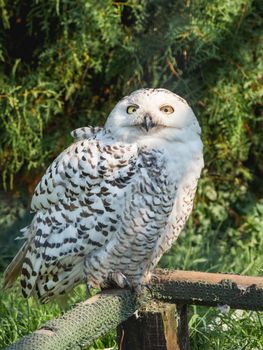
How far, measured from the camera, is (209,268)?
4512 millimetres

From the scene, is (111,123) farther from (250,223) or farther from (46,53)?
(250,223)

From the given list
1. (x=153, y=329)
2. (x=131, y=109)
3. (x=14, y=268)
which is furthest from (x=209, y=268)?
(x=131, y=109)

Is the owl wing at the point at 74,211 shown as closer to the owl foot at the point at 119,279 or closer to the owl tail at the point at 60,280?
the owl tail at the point at 60,280

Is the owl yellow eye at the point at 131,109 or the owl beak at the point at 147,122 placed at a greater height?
the owl yellow eye at the point at 131,109

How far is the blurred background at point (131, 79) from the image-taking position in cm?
457

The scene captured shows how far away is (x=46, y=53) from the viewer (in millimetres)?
4602

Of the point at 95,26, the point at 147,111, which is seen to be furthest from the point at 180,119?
the point at 95,26

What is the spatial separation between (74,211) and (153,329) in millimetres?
533

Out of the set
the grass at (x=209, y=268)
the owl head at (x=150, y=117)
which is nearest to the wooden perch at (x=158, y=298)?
the grass at (x=209, y=268)

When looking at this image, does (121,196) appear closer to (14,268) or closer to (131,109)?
(131,109)

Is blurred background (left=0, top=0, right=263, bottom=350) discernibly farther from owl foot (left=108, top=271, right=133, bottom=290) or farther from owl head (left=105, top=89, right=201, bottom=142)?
owl head (left=105, top=89, right=201, bottom=142)

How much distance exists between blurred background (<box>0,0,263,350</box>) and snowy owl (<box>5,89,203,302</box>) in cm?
122

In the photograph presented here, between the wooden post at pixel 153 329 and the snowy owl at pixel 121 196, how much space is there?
0.43 ft

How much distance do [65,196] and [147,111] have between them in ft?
1.48
